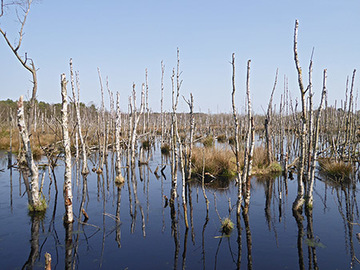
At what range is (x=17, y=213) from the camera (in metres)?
8.47

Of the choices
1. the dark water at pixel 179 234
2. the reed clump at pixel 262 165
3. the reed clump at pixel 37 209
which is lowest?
the dark water at pixel 179 234

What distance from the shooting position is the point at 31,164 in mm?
7539

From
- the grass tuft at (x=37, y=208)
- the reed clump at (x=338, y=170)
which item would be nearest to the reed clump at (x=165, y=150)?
the reed clump at (x=338, y=170)

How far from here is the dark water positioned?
559 centimetres

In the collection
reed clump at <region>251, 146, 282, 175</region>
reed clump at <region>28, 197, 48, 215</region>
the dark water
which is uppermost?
reed clump at <region>251, 146, 282, 175</region>

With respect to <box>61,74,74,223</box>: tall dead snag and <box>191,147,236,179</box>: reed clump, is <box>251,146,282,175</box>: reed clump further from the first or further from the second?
<box>61,74,74,223</box>: tall dead snag

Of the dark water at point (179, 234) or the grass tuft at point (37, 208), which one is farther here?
the grass tuft at point (37, 208)

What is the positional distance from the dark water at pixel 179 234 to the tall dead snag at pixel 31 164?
0.34 meters

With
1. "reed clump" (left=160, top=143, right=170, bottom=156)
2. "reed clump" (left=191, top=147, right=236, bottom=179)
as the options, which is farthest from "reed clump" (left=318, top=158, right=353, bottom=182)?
"reed clump" (left=160, top=143, right=170, bottom=156)

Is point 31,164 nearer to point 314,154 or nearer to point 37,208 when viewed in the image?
point 37,208

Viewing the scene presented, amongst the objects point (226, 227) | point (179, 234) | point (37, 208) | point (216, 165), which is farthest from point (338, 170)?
point (37, 208)

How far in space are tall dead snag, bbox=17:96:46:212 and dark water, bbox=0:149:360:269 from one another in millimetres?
338

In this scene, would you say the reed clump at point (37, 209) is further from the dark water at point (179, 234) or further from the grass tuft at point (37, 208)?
the dark water at point (179, 234)

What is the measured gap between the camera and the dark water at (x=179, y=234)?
5.59 m
